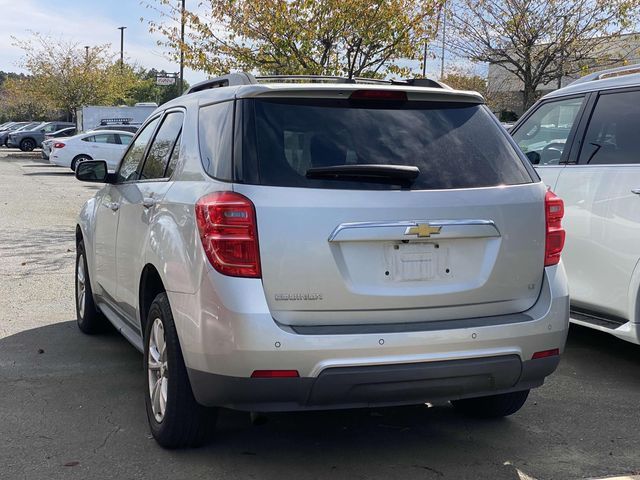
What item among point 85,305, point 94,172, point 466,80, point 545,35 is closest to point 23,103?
point 466,80

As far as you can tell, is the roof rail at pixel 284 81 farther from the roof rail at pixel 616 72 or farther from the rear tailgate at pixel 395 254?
the roof rail at pixel 616 72

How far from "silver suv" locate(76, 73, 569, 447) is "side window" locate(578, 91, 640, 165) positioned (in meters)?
1.81

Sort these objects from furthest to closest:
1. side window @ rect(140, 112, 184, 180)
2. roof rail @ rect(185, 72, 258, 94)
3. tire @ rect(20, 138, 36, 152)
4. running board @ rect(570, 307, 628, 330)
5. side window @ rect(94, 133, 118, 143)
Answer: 1. tire @ rect(20, 138, 36, 152)
2. side window @ rect(94, 133, 118, 143)
3. running board @ rect(570, 307, 628, 330)
4. side window @ rect(140, 112, 184, 180)
5. roof rail @ rect(185, 72, 258, 94)

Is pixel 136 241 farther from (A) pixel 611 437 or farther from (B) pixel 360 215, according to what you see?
(A) pixel 611 437

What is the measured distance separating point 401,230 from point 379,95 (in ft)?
2.37

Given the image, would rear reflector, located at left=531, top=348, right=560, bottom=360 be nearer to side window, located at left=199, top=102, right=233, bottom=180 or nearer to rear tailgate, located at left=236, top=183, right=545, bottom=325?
rear tailgate, located at left=236, top=183, right=545, bottom=325

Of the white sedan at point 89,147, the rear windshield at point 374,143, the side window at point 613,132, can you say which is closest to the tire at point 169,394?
the rear windshield at point 374,143

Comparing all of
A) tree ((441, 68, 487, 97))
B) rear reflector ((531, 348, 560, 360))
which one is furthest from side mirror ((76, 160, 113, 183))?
tree ((441, 68, 487, 97))

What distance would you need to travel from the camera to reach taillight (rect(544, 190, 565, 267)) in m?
3.75

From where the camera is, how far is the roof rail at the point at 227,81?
12.9 ft

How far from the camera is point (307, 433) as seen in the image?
420cm

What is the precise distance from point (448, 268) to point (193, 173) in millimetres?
1343

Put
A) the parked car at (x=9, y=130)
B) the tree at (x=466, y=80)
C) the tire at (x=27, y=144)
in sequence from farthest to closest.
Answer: the parked car at (x=9, y=130)
the tire at (x=27, y=144)
the tree at (x=466, y=80)

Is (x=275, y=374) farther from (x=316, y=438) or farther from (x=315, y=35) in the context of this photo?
(x=315, y=35)
